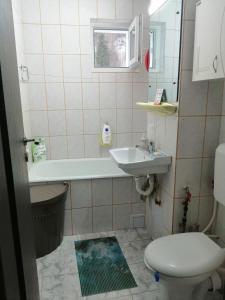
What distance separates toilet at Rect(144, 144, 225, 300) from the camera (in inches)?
49.4

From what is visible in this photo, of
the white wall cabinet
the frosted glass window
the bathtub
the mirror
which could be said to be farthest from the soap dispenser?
the white wall cabinet

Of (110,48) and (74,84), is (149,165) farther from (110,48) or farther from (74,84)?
(110,48)

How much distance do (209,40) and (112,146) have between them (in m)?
1.90

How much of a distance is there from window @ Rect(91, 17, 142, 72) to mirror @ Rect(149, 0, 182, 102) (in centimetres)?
68

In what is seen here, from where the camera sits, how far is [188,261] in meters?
1.29

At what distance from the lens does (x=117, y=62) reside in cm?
290

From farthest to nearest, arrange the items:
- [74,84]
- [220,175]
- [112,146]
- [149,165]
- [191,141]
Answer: [112,146] → [74,84] → [149,165] → [191,141] → [220,175]

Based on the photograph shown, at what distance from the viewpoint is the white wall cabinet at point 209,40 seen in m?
1.16

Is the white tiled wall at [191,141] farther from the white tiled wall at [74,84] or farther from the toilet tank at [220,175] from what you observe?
the white tiled wall at [74,84]

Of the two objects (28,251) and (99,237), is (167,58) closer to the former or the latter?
(28,251)

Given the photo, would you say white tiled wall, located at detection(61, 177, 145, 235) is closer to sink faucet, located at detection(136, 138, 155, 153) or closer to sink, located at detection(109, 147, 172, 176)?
sink faucet, located at detection(136, 138, 155, 153)

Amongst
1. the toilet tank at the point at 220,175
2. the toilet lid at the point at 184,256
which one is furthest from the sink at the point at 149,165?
the toilet lid at the point at 184,256

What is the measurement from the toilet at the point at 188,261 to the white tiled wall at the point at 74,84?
166cm

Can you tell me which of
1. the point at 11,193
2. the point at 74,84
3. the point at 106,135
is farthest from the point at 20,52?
the point at 11,193
